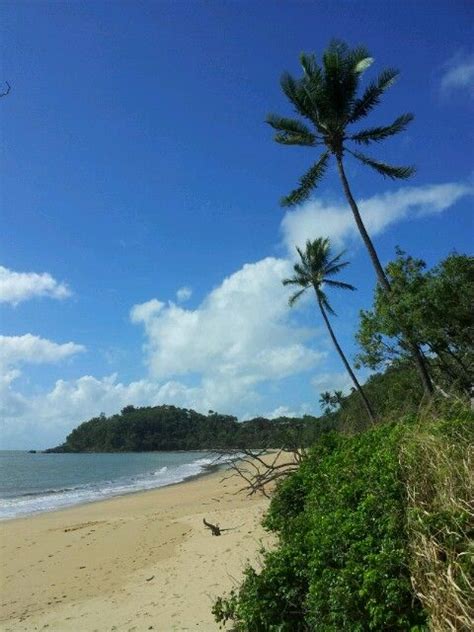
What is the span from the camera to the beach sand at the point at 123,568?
21.9 feet

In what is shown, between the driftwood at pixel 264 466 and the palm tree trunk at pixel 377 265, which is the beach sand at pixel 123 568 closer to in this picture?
the driftwood at pixel 264 466

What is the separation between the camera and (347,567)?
419 cm

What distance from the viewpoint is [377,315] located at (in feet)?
54.7

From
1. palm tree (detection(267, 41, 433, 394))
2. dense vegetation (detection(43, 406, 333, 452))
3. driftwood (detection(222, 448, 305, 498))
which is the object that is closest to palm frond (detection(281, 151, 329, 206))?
palm tree (detection(267, 41, 433, 394))

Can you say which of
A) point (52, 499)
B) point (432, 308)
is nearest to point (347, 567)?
point (432, 308)

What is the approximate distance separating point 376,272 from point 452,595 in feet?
44.4

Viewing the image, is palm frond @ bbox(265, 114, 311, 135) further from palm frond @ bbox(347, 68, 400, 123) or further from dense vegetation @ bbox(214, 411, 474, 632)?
dense vegetation @ bbox(214, 411, 474, 632)

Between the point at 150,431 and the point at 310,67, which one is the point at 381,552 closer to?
the point at 310,67

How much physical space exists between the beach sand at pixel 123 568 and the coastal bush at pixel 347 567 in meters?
1.26

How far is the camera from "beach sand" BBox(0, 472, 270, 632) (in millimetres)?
6672

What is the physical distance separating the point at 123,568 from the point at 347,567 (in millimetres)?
6662

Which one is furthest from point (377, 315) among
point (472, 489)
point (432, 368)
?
point (472, 489)

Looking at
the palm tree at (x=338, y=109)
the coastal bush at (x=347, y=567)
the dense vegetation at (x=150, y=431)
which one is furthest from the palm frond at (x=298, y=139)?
the dense vegetation at (x=150, y=431)

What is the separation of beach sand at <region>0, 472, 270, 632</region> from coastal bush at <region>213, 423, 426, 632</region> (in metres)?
1.26
